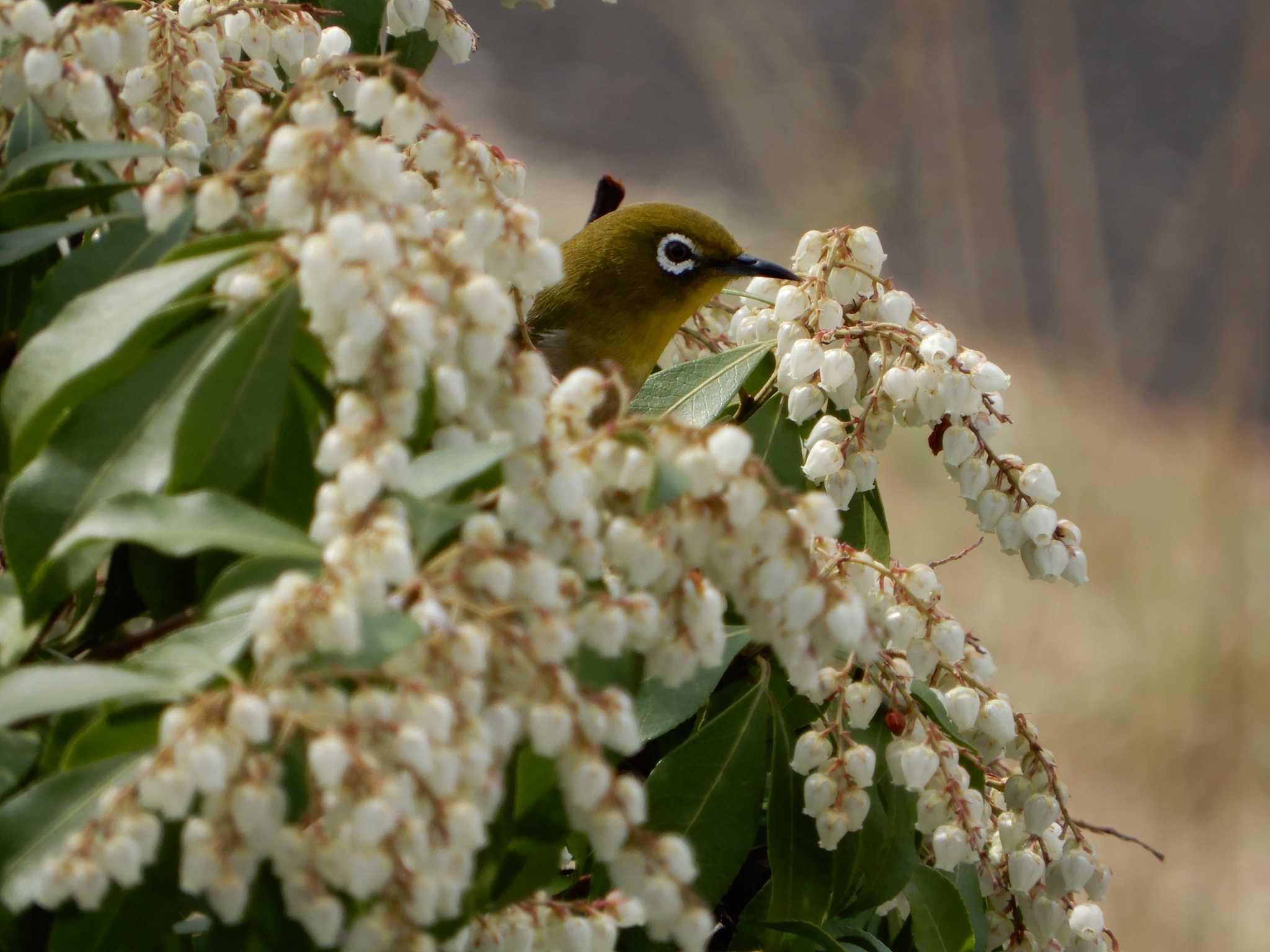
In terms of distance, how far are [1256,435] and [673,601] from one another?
7181mm

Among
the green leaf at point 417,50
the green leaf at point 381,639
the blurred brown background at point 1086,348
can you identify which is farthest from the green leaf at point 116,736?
the blurred brown background at point 1086,348

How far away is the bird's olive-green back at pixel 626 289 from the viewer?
2039 millimetres

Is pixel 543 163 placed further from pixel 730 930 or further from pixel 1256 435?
pixel 730 930

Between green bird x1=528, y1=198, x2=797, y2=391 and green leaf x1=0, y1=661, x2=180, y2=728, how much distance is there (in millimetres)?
1424

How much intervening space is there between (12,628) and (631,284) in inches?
54.8

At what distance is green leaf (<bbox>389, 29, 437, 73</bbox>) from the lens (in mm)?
1405

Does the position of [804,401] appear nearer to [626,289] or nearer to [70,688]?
[70,688]

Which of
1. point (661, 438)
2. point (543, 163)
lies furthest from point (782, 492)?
point (543, 163)

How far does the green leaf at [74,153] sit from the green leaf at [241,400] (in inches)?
6.2

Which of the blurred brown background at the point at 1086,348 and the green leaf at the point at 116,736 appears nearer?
the green leaf at the point at 116,736

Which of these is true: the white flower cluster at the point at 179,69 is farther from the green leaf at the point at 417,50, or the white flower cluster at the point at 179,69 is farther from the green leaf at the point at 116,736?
the green leaf at the point at 116,736

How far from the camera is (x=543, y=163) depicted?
941cm

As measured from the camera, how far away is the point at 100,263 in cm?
83

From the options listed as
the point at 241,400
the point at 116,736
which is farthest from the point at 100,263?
the point at 116,736
